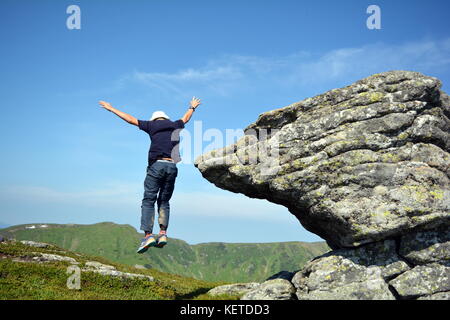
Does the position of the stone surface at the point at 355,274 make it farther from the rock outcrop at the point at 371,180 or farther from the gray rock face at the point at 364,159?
the gray rock face at the point at 364,159

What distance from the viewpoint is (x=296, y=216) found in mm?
19766

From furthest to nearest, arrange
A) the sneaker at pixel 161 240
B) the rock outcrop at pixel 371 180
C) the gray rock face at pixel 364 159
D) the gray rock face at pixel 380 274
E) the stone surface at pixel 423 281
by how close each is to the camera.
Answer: the sneaker at pixel 161 240 → the gray rock face at pixel 364 159 → the rock outcrop at pixel 371 180 → the gray rock face at pixel 380 274 → the stone surface at pixel 423 281

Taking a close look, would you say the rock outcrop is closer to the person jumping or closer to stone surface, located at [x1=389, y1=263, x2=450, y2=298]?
stone surface, located at [x1=389, y1=263, x2=450, y2=298]

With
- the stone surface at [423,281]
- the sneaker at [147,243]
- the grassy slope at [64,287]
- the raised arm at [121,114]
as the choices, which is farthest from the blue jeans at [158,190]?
the stone surface at [423,281]

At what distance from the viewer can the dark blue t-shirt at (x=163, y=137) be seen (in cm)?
1543

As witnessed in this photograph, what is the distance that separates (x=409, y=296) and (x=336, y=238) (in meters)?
3.86

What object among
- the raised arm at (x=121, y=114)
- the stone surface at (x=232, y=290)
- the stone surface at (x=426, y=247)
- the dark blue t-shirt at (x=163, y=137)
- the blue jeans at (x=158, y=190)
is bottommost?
the stone surface at (x=232, y=290)

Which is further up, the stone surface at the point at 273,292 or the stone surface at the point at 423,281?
the stone surface at the point at 423,281

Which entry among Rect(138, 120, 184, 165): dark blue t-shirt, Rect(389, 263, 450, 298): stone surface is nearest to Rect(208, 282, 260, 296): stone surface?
Rect(389, 263, 450, 298): stone surface

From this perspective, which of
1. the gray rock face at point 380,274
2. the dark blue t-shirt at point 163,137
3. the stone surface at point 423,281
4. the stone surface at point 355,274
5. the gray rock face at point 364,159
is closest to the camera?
the stone surface at point 423,281

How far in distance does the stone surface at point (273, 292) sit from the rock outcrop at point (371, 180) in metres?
0.14
